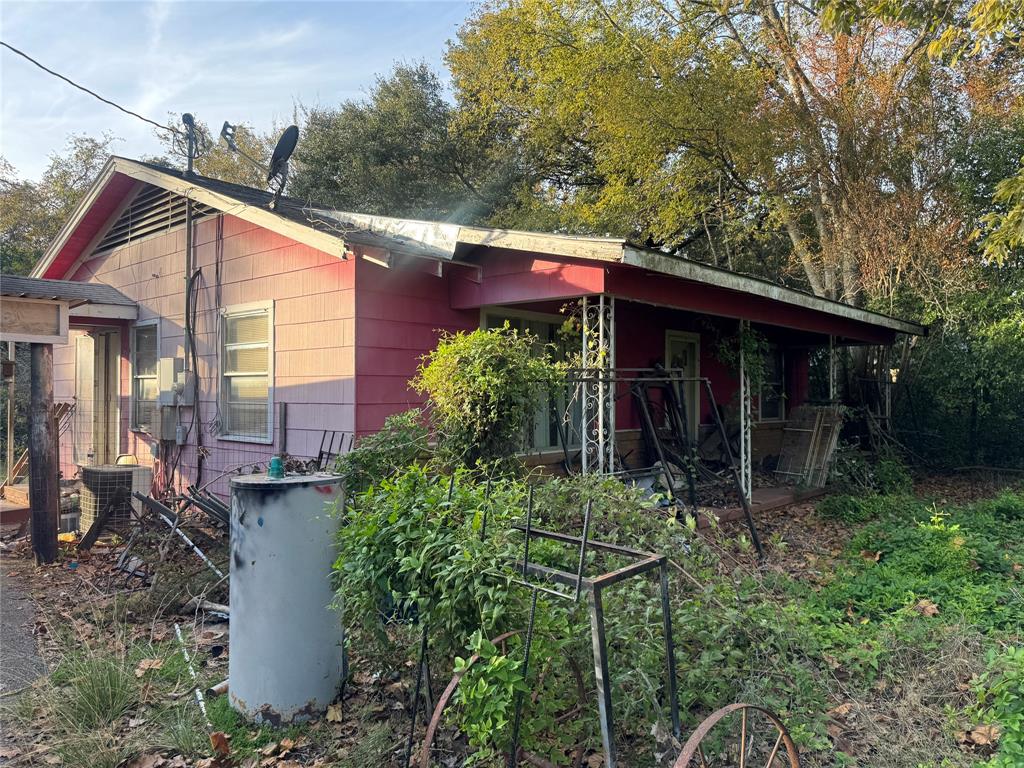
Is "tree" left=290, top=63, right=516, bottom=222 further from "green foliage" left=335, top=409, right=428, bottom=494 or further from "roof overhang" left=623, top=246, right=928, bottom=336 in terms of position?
"green foliage" left=335, top=409, right=428, bottom=494

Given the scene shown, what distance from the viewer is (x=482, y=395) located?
4867mm

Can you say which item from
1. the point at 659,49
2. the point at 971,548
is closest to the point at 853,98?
the point at 659,49

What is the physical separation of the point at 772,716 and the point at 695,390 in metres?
8.58

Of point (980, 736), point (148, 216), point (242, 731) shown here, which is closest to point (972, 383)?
point (980, 736)

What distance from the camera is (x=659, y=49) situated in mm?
14516

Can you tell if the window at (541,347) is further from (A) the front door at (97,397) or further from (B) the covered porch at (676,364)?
(A) the front door at (97,397)

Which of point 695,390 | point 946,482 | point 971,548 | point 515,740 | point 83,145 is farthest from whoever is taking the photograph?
point 83,145

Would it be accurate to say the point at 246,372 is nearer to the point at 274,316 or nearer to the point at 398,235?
the point at 274,316

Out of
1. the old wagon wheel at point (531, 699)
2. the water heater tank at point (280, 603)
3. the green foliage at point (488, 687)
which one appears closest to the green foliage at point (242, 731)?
the water heater tank at point (280, 603)

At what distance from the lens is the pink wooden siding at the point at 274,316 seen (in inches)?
255

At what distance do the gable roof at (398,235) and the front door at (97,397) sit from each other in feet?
6.43

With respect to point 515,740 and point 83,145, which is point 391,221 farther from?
point 83,145

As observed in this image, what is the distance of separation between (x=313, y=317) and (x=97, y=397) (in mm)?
5541

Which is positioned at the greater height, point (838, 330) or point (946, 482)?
point (838, 330)
